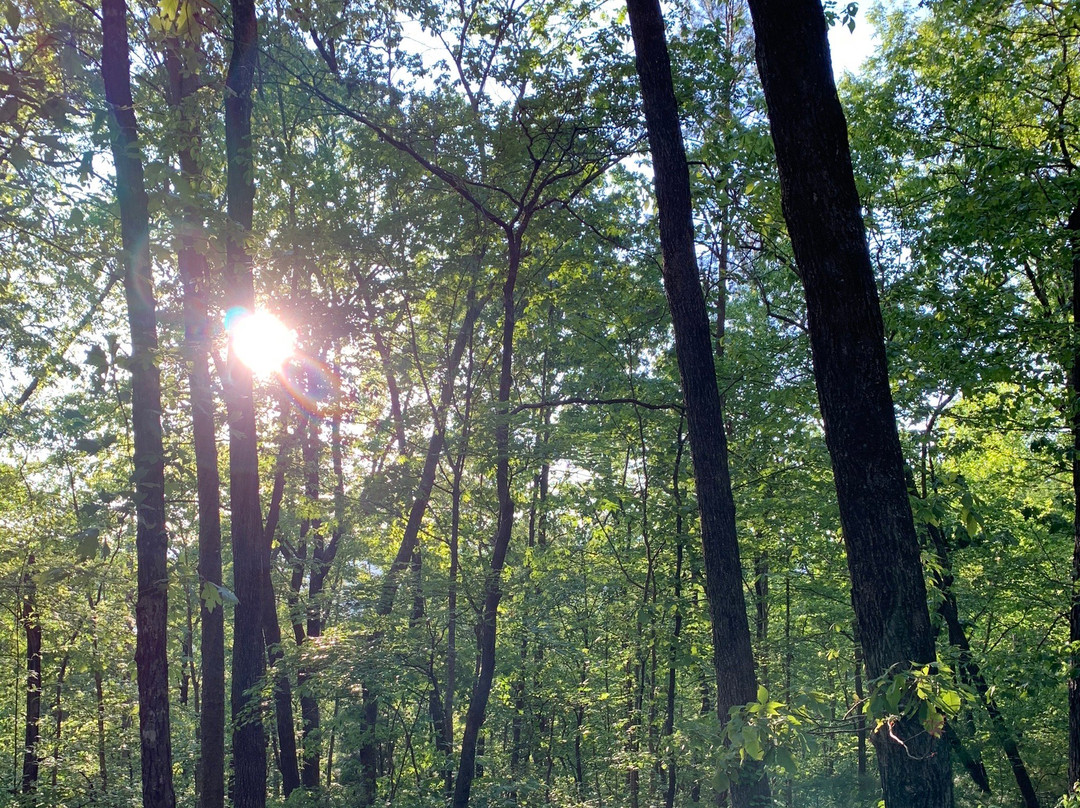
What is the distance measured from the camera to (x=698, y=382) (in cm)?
522

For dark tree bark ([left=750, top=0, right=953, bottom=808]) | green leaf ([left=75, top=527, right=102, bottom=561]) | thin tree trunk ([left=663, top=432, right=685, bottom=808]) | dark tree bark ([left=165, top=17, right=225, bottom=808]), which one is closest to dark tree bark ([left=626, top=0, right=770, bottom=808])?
dark tree bark ([left=750, top=0, right=953, bottom=808])

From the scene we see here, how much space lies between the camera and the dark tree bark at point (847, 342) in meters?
3.26

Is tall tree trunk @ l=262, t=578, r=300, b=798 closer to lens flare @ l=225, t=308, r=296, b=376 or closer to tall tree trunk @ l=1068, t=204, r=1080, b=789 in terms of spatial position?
lens flare @ l=225, t=308, r=296, b=376

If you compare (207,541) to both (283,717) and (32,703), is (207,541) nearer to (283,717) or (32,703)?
(283,717)

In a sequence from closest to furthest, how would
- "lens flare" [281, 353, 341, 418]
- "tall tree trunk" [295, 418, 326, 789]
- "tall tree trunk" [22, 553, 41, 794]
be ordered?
"tall tree trunk" [295, 418, 326, 789], "lens flare" [281, 353, 341, 418], "tall tree trunk" [22, 553, 41, 794]

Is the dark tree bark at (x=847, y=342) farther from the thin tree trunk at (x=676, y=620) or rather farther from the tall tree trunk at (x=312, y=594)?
the tall tree trunk at (x=312, y=594)

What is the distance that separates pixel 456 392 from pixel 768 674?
7602mm

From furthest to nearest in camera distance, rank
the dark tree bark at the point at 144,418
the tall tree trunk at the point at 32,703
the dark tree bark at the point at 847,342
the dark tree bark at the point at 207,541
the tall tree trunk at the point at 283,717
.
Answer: the tall tree trunk at the point at 32,703 < the tall tree trunk at the point at 283,717 < the dark tree bark at the point at 207,541 < the dark tree bark at the point at 144,418 < the dark tree bark at the point at 847,342

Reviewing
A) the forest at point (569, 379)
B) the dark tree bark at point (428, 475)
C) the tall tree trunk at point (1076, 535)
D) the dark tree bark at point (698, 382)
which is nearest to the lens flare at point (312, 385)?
the forest at point (569, 379)

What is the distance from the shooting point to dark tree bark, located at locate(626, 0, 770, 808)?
15.9ft

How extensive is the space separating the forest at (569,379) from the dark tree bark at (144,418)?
3 centimetres

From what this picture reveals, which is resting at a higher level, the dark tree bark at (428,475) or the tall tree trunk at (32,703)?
the dark tree bark at (428,475)

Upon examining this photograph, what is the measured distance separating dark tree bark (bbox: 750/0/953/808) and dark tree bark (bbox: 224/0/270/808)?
527 centimetres

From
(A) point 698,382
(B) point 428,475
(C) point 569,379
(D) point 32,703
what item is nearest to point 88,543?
(A) point 698,382
